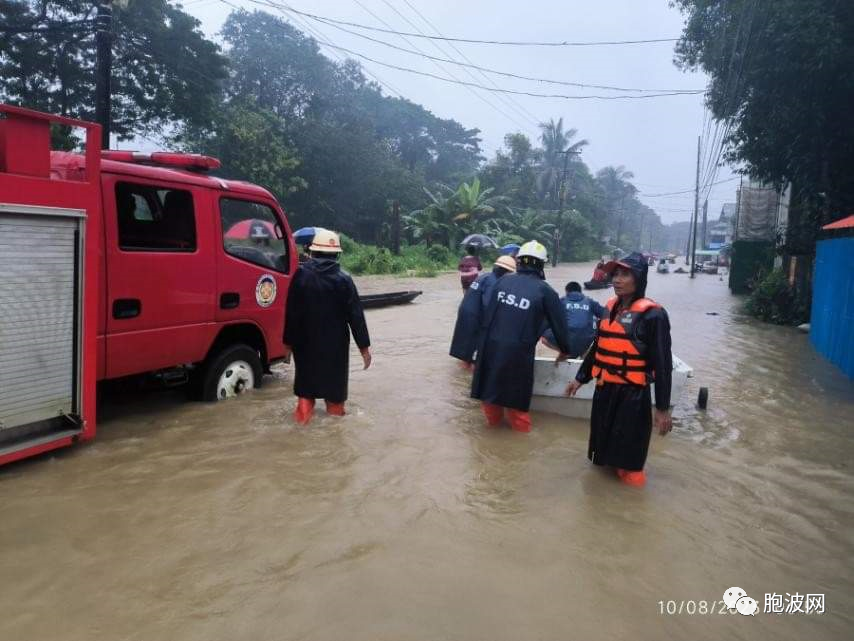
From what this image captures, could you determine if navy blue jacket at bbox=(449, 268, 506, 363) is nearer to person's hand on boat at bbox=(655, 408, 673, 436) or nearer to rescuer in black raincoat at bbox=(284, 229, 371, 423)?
rescuer in black raincoat at bbox=(284, 229, 371, 423)

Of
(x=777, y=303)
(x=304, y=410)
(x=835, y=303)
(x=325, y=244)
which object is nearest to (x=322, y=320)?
(x=325, y=244)

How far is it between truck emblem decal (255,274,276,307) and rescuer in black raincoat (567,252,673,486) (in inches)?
131

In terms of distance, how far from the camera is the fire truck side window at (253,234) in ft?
19.4

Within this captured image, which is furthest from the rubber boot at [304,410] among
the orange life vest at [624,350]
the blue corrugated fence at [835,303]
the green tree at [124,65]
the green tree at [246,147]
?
the green tree at [246,147]

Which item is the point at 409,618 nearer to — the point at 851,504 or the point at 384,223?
the point at 851,504

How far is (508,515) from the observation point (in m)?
4.18

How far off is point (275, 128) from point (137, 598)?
33900 millimetres

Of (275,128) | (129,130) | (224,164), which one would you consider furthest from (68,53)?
(275,128)

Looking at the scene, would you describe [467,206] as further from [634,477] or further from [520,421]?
[634,477]

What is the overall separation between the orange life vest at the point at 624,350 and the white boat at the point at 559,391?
168 centimetres

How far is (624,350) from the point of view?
14.3 feet

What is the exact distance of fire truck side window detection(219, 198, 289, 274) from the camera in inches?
233

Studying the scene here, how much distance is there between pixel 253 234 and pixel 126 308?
166 cm

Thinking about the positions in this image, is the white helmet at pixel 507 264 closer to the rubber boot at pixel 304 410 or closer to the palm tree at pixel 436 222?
the rubber boot at pixel 304 410
